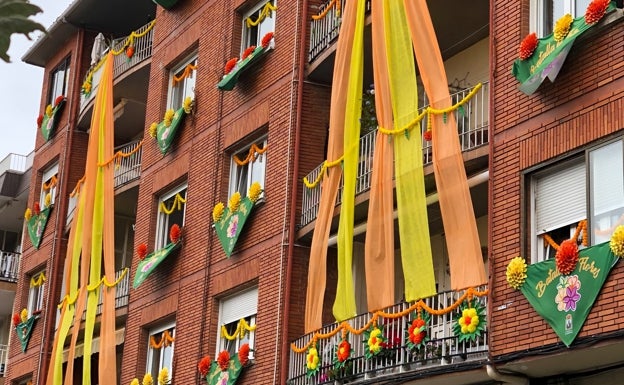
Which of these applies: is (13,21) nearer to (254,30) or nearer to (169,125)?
(254,30)

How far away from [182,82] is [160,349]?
588 cm

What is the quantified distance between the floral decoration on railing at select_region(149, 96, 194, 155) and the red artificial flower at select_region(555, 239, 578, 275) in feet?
41.6

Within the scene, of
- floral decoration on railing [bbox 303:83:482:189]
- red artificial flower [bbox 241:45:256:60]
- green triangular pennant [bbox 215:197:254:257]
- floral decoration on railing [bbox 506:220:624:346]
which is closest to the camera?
floral decoration on railing [bbox 506:220:624:346]

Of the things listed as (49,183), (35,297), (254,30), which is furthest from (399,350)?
(49,183)

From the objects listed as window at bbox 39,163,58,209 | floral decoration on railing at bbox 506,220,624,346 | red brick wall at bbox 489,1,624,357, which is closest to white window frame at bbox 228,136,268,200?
red brick wall at bbox 489,1,624,357

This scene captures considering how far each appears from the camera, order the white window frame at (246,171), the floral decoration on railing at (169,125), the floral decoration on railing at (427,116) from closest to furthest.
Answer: the floral decoration on railing at (427,116)
the white window frame at (246,171)
the floral decoration on railing at (169,125)

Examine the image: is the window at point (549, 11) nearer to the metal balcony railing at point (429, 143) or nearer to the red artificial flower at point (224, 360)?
the metal balcony railing at point (429, 143)

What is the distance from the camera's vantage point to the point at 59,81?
34969 mm

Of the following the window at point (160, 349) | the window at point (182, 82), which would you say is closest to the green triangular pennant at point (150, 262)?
the window at point (160, 349)

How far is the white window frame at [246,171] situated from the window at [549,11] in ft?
25.4

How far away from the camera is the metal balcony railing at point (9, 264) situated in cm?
3778

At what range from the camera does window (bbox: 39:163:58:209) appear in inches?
1306

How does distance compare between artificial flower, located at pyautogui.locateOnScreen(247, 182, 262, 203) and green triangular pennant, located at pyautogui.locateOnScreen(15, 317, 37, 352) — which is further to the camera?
green triangular pennant, located at pyautogui.locateOnScreen(15, 317, 37, 352)

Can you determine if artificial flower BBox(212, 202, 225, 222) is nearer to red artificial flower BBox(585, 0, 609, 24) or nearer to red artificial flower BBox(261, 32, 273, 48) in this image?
red artificial flower BBox(261, 32, 273, 48)
